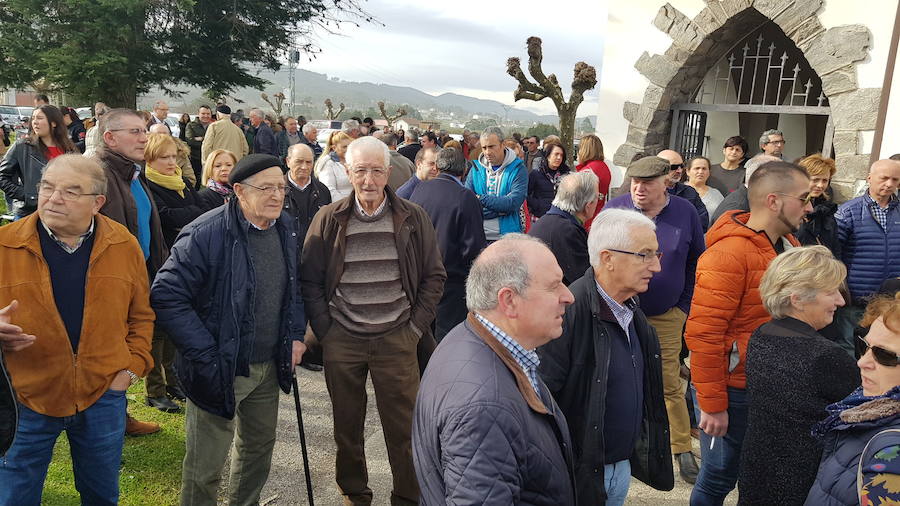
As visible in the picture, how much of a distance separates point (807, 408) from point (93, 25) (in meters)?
20.4

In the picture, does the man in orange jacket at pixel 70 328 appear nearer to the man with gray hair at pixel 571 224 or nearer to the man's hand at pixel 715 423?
the man with gray hair at pixel 571 224

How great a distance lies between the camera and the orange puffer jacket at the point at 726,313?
9.70 ft

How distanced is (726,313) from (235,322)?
7.79 ft

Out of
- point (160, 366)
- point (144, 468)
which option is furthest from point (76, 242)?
point (160, 366)

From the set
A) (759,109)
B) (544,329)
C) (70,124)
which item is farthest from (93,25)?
(544,329)

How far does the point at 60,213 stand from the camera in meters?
2.51

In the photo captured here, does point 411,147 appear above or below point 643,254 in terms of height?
above

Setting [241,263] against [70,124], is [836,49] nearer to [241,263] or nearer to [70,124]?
[241,263]

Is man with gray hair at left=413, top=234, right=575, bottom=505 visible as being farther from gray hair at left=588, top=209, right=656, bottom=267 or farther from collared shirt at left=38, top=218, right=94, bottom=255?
collared shirt at left=38, top=218, right=94, bottom=255

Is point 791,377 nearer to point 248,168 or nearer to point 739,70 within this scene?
point 248,168

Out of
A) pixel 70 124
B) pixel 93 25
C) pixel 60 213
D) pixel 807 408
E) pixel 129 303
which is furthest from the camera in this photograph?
pixel 93 25

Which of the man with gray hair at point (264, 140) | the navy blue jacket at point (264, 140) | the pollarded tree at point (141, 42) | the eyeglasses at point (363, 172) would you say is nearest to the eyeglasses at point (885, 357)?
the eyeglasses at point (363, 172)

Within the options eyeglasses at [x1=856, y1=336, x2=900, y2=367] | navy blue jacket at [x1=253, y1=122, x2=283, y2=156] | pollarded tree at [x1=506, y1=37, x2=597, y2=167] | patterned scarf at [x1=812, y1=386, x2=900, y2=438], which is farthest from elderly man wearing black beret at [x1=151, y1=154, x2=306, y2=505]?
navy blue jacket at [x1=253, y1=122, x2=283, y2=156]

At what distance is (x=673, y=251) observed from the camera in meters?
3.95
